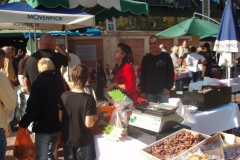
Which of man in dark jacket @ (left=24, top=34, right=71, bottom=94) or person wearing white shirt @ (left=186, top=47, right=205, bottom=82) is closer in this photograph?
man in dark jacket @ (left=24, top=34, right=71, bottom=94)

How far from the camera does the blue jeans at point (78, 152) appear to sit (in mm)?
2396

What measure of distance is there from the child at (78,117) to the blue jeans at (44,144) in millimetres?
350

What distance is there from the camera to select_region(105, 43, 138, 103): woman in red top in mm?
3064

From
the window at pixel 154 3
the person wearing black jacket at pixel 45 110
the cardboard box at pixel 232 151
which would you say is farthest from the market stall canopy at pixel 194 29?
the window at pixel 154 3

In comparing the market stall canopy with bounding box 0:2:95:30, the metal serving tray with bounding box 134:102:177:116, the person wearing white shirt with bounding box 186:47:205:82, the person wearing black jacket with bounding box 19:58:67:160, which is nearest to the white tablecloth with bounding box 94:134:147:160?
the metal serving tray with bounding box 134:102:177:116

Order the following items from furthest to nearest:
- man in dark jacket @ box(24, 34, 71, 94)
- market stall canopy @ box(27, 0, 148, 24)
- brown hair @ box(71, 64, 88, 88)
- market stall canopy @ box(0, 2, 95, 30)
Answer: market stall canopy @ box(27, 0, 148, 24) → man in dark jacket @ box(24, 34, 71, 94) → market stall canopy @ box(0, 2, 95, 30) → brown hair @ box(71, 64, 88, 88)

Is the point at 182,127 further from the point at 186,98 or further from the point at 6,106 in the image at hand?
the point at 6,106

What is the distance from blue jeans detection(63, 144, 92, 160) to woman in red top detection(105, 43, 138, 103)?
0.92 m

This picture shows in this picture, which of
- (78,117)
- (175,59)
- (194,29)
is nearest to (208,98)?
(78,117)

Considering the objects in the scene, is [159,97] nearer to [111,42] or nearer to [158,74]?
[158,74]

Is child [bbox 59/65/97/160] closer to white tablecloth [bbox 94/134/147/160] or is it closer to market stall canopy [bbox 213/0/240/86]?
white tablecloth [bbox 94/134/147/160]

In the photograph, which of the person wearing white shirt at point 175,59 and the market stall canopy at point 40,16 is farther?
the person wearing white shirt at point 175,59

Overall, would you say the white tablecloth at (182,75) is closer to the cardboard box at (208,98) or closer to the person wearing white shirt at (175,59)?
the person wearing white shirt at (175,59)

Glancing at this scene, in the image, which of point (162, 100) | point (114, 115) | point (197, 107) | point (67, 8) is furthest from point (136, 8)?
point (114, 115)
